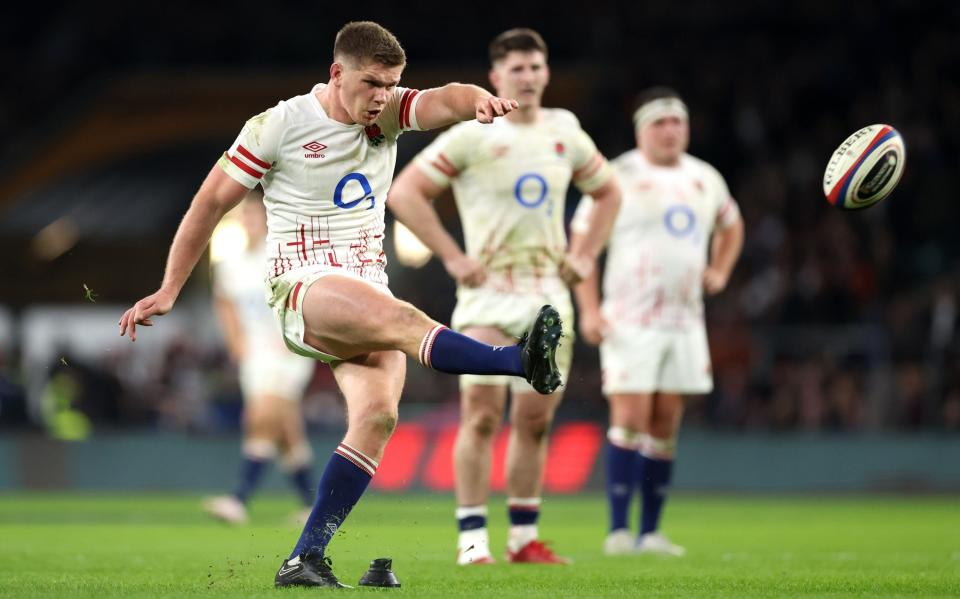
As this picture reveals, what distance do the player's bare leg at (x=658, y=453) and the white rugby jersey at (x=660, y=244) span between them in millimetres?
492

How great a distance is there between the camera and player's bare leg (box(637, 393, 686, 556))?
949cm

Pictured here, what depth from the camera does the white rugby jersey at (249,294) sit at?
13.1 m

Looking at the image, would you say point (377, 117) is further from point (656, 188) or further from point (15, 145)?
point (15, 145)

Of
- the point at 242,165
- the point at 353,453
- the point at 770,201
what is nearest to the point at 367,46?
the point at 242,165

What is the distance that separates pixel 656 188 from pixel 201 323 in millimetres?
18345

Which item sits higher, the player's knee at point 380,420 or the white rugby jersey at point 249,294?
the white rugby jersey at point 249,294

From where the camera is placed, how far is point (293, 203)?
6.68 m

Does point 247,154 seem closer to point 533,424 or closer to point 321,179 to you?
point 321,179

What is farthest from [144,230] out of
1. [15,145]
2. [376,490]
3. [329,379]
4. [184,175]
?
[376,490]

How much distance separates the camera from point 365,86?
21.2 feet

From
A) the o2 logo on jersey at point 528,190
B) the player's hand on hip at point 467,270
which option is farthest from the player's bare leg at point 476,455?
the o2 logo on jersey at point 528,190

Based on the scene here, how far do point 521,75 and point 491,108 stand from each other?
7.46 ft

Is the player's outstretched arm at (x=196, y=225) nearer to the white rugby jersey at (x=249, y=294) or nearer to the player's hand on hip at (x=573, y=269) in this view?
the player's hand on hip at (x=573, y=269)

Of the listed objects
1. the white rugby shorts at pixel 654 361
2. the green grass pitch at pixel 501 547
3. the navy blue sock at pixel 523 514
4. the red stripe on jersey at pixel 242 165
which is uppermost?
the red stripe on jersey at pixel 242 165
